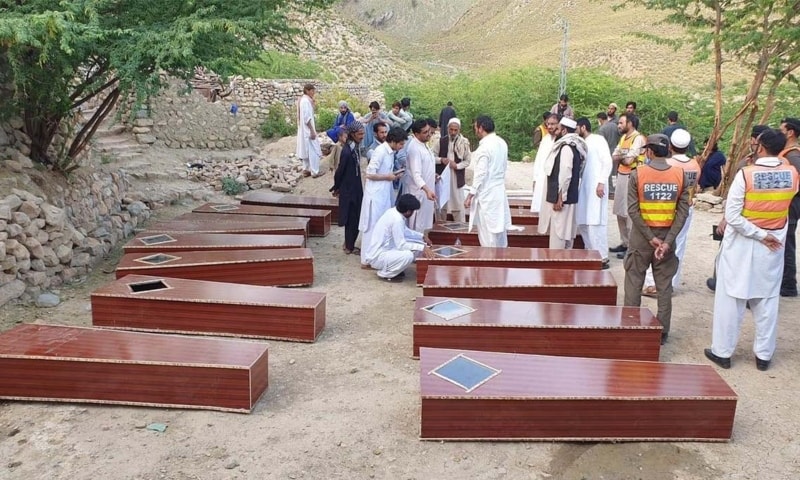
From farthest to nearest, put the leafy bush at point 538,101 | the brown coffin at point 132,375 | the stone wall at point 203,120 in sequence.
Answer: the leafy bush at point 538,101 < the stone wall at point 203,120 < the brown coffin at point 132,375

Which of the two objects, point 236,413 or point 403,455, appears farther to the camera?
point 236,413

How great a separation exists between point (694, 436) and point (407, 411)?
177cm

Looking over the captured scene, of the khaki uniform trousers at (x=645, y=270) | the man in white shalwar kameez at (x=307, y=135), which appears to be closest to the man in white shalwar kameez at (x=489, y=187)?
the khaki uniform trousers at (x=645, y=270)

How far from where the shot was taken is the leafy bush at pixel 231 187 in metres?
11.8

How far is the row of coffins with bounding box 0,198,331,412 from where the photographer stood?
13.7 ft

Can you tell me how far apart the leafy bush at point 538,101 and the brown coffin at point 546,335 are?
13.0 meters

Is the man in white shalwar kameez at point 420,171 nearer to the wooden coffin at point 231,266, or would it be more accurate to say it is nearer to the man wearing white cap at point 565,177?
the man wearing white cap at point 565,177

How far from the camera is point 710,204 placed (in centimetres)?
1074

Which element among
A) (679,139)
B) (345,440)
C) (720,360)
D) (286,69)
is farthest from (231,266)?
(286,69)

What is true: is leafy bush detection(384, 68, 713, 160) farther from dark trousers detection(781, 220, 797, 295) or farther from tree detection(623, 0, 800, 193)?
dark trousers detection(781, 220, 797, 295)

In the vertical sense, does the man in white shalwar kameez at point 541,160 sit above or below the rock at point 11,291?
above

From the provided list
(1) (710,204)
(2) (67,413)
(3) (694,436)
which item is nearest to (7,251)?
(2) (67,413)

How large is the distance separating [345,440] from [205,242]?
384 cm

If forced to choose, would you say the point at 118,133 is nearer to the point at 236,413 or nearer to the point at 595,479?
the point at 236,413
